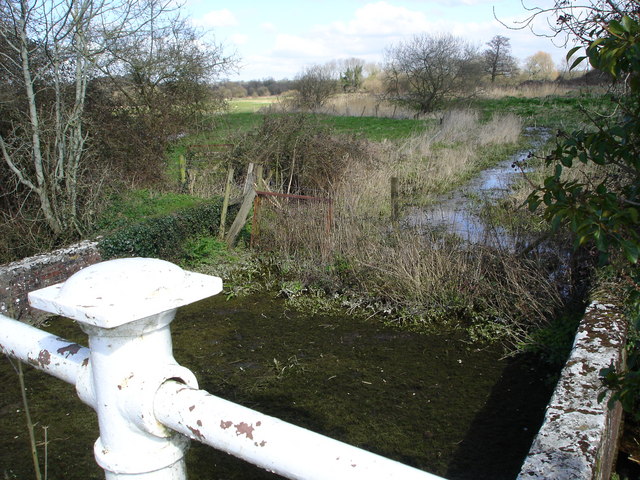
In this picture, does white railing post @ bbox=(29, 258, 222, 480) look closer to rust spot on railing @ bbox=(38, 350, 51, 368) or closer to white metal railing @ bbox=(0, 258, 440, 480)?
white metal railing @ bbox=(0, 258, 440, 480)

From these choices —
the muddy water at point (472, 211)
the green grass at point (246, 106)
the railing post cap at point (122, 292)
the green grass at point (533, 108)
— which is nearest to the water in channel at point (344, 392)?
the muddy water at point (472, 211)

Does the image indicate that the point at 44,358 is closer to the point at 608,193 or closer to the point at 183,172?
the point at 608,193

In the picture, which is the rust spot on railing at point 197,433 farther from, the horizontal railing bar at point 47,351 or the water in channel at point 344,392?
the water in channel at point 344,392

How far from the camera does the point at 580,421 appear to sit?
8.68ft

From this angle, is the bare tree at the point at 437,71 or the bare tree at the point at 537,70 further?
the bare tree at the point at 537,70

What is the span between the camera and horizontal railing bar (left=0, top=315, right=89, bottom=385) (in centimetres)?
120

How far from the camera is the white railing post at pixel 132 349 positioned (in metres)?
1.00

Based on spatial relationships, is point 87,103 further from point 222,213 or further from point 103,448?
point 103,448

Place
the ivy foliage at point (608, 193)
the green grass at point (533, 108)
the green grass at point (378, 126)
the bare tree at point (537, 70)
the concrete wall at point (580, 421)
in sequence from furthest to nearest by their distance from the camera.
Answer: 1. the bare tree at point (537, 70)
2. the green grass at point (533, 108)
3. the green grass at point (378, 126)
4. the concrete wall at point (580, 421)
5. the ivy foliage at point (608, 193)

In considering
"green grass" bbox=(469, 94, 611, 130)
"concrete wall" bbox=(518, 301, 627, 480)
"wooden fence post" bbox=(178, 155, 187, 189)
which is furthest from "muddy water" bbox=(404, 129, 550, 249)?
"wooden fence post" bbox=(178, 155, 187, 189)

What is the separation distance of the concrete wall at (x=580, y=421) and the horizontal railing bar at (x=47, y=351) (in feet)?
5.73

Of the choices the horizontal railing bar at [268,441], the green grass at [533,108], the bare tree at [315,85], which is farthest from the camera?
the bare tree at [315,85]

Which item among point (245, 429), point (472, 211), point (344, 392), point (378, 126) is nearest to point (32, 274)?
point (344, 392)

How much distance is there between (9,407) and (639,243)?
4543mm
